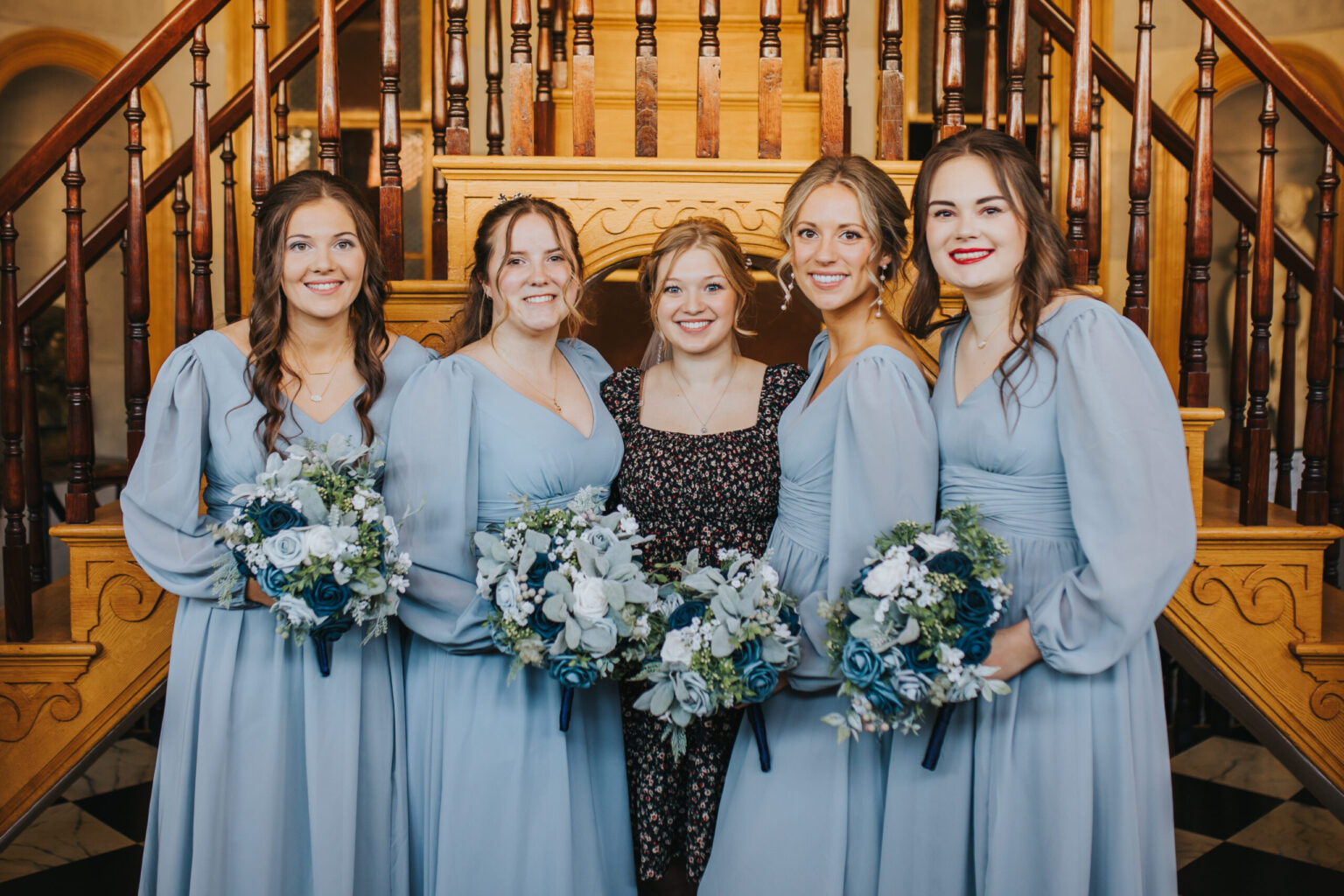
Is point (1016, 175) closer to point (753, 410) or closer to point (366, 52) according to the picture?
point (753, 410)

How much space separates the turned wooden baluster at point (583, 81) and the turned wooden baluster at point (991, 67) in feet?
3.32

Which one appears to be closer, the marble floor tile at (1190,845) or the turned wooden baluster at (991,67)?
the turned wooden baluster at (991,67)

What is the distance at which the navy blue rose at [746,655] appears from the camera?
1.79 metres

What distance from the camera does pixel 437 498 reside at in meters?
2.09

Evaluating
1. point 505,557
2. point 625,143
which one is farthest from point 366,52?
point 505,557

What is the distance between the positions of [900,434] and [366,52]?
4.53m

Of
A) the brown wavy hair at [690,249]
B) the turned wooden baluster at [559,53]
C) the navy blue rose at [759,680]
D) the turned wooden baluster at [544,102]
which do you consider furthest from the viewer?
the turned wooden baluster at [559,53]

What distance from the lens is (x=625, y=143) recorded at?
158 inches

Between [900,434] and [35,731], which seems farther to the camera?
[35,731]

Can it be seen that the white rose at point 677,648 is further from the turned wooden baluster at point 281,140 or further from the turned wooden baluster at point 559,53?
the turned wooden baluster at point 559,53

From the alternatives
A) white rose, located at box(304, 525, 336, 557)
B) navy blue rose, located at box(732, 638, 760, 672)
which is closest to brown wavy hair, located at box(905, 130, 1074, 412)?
navy blue rose, located at box(732, 638, 760, 672)

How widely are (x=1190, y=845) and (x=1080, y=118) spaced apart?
230 centimetres

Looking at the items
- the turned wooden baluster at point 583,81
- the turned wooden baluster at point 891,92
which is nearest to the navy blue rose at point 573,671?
the turned wooden baluster at point 583,81

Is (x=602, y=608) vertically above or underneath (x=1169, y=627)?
above
